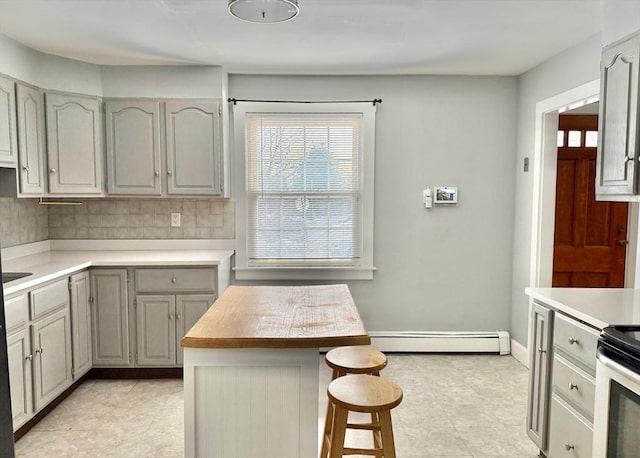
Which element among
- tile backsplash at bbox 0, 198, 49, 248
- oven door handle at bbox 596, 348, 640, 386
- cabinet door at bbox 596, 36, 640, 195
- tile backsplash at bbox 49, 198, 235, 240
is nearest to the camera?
oven door handle at bbox 596, 348, 640, 386

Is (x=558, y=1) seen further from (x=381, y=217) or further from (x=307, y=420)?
(x=307, y=420)

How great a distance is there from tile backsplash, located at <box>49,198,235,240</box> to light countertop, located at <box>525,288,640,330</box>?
8.47 ft

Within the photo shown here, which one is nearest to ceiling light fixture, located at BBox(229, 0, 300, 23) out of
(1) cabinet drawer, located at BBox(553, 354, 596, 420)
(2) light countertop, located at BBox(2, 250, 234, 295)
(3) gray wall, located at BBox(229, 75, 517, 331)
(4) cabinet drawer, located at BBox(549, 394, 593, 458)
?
(3) gray wall, located at BBox(229, 75, 517, 331)

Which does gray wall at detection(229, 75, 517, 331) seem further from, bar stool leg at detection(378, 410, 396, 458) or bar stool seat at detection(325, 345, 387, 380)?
bar stool leg at detection(378, 410, 396, 458)

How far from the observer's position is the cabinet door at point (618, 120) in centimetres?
209

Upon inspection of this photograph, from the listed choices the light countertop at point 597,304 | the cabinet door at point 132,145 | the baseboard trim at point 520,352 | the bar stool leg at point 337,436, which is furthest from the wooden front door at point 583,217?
the cabinet door at point 132,145

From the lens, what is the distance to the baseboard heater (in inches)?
161

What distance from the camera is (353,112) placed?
3.96 m

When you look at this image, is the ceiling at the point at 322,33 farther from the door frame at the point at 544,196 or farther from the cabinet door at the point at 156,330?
the cabinet door at the point at 156,330

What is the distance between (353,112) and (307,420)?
278cm

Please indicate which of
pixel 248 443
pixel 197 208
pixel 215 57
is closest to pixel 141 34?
pixel 215 57

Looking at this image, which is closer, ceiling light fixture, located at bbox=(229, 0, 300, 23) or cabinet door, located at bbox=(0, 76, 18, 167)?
ceiling light fixture, located at bbox=(229, 0, 300, 23)

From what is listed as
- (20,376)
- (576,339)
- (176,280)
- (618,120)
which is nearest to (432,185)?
(618,120)

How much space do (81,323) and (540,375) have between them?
9.89ft
